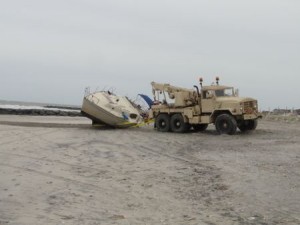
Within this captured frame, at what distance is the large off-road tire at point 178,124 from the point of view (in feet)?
82.0

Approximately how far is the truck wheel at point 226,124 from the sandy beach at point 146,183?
5.01 meters

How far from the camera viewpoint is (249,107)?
23297 mm

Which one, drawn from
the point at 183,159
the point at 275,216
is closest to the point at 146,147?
the point at 183,159

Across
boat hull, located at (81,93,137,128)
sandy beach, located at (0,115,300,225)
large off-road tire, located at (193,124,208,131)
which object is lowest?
sandy beach, located at (0,115,300,225)

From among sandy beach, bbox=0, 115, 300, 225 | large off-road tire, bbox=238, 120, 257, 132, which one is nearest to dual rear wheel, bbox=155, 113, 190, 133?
large off-road tire, bbox=238, 120, 257, 132

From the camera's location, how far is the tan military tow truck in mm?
23062

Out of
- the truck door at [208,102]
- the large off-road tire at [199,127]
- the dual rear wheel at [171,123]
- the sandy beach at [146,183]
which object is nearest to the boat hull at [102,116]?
the dual rear wheel at [171,123]

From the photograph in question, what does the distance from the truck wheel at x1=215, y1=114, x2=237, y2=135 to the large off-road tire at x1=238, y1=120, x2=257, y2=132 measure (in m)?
1.72

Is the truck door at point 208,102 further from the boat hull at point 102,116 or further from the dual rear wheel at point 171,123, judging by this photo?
the boat hull at point 102,116

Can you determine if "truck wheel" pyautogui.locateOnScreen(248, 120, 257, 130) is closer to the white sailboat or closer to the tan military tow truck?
the tan military tow truck

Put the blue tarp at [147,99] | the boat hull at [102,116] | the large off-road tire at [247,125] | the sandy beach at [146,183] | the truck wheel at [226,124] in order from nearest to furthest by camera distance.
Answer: the sandy beach at [146,183] < the truck wheel at [226,124] < the large off-road tire at [247,125] < the boat hull at [102,116] < the blue tarp at [147,99]

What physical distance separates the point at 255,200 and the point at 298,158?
5.58 m

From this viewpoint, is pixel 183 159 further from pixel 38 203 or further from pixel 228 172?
pixel 38 203

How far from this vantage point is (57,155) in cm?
1447
